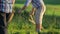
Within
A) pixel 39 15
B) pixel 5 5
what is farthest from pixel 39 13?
pixel 5 5

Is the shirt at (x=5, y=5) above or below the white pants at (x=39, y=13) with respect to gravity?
above

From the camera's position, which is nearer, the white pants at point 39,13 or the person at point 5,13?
the person at point 5,13

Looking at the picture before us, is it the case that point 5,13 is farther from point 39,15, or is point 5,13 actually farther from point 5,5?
point 39,15

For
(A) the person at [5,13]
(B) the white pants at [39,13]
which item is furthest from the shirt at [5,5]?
(B) the white pants at [39,13]

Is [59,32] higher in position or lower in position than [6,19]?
lower

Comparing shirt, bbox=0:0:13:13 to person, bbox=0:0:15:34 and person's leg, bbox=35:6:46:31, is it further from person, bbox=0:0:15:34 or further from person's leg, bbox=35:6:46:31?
person's leg, bbox=35:6:46:31

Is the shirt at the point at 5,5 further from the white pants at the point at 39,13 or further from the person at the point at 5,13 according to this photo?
the white pants at the point at 39,13

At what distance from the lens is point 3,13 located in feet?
21.1

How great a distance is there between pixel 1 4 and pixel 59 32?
2073 millimetres

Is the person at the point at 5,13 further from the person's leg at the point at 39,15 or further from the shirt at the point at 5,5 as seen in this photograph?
the person's leg at the point at 39,15

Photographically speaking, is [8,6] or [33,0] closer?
[8,6]

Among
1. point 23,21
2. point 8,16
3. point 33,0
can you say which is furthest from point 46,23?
point 8,16

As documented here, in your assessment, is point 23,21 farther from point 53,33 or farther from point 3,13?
point 3,13

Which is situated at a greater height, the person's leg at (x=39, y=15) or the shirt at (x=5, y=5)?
the shirt at (x=5, y=5)
